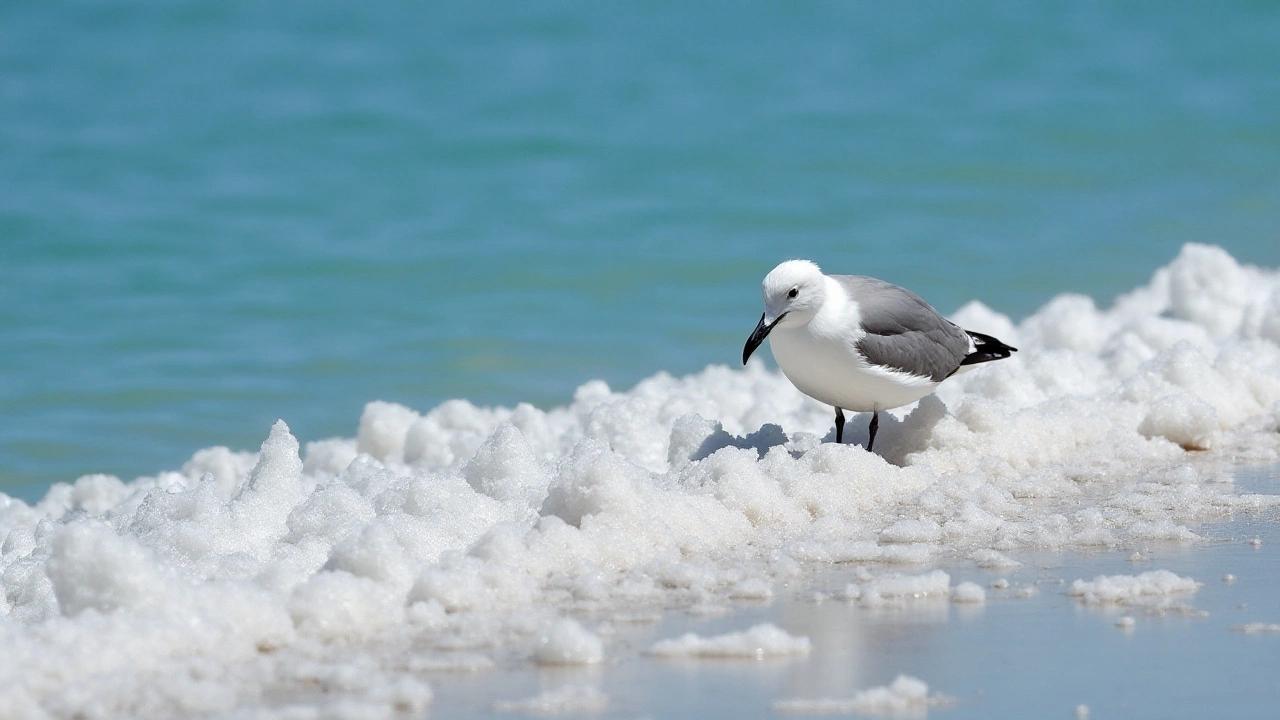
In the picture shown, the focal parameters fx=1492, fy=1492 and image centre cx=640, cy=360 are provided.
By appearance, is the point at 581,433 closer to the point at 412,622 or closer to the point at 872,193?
the point at 412,622

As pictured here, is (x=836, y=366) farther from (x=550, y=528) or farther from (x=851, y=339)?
(x=550, y=528)

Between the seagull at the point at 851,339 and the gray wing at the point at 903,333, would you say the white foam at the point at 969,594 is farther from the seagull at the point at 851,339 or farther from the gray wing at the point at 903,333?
the gray wing at the point at 903,333

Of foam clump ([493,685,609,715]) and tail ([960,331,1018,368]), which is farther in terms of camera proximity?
tail ([960,331,1018,368])

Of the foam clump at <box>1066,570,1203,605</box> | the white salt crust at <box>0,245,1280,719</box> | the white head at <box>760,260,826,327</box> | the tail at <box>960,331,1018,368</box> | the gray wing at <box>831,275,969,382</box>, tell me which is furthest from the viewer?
the tail at <box>960,331,1018,368</box>

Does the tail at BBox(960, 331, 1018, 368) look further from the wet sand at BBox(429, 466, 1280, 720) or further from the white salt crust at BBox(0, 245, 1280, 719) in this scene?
the wet sand at BBox(429, 466, 1280, 720)

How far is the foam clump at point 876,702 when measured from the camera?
239cm

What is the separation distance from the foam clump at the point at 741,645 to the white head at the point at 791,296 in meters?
1.87

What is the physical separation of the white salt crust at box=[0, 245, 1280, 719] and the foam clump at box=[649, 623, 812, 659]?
162 millimetres

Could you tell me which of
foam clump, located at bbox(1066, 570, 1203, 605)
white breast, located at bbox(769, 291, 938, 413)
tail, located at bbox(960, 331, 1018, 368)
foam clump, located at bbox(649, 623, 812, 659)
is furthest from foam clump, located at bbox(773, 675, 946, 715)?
tail, located at bbox(960, 331, 1018, 368)

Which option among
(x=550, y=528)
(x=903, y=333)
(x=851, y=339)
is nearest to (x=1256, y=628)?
(x=550, y=528)

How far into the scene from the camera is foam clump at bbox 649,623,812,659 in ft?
8.94

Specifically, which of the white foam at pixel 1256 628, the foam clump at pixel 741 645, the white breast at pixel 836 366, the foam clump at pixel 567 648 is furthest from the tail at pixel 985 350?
the foam clump at pixel 567 648

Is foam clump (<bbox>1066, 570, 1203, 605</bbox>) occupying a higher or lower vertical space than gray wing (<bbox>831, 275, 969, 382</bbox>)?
lower

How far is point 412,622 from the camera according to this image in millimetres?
2975
